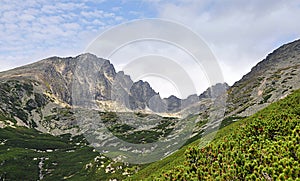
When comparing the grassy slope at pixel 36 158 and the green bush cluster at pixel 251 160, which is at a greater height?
the grassy slope at pixel 36 158

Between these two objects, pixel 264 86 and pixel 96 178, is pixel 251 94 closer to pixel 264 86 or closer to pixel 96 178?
pixel 264 86

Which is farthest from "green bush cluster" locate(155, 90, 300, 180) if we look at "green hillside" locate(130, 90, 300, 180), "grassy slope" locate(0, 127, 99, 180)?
"grassy slope" locate(0, 127, 99, 180)

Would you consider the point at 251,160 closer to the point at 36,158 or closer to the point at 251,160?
the point at 251,160

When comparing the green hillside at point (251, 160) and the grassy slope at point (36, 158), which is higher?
the grassy slope at point (36, 158)

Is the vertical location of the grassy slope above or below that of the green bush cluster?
above

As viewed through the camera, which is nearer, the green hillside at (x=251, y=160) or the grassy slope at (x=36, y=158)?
the green hillside at (x=251, y=160)

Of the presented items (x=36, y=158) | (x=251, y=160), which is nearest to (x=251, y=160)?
(x=251, y=160)

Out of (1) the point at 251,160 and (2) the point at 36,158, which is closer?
(1) the point at 251,160

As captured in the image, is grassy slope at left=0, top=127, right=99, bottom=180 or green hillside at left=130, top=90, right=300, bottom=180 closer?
green hillside at left=130, top=90, right=300, bottom=180

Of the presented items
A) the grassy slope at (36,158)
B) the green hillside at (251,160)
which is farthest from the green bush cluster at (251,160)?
the grassy slope at (36,158)

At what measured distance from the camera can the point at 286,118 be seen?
88.7 ft

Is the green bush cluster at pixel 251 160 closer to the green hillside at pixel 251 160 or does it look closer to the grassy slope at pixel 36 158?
the green hillside at pixel 251 160

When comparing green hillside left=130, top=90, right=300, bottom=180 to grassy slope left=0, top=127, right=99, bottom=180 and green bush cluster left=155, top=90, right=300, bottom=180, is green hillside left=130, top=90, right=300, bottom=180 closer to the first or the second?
green bush cluster left=155, top=90, right=300, bottom=180

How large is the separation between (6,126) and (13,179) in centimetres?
9224
